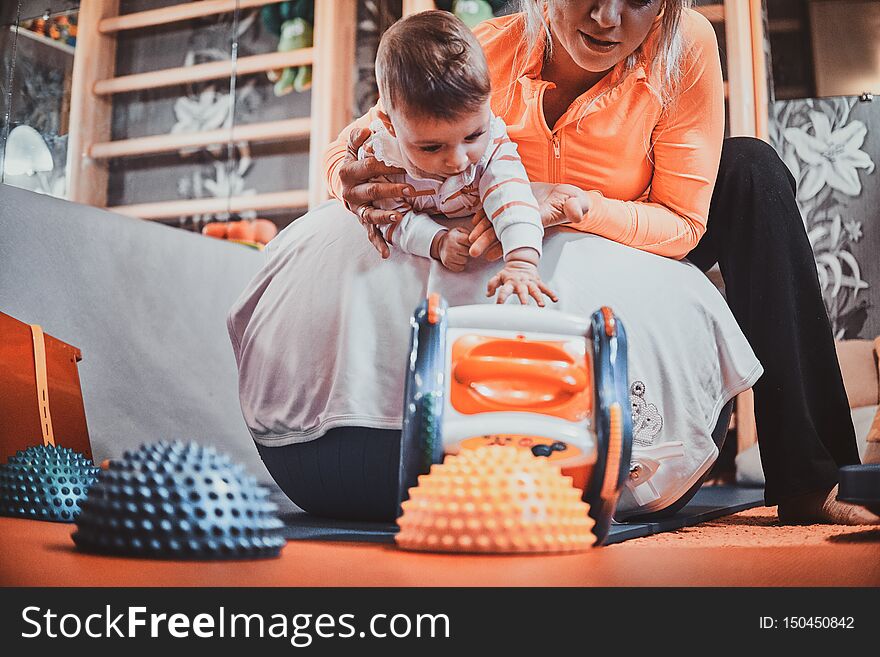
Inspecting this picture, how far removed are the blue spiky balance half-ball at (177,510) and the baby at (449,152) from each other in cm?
19

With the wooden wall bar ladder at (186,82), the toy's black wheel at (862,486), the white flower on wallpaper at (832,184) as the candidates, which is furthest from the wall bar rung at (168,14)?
the toy's black wheel at (862,486)

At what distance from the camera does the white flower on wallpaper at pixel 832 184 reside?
688 mm

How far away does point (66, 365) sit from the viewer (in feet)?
2.16

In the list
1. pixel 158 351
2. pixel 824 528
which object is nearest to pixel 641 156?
pixel 824 528

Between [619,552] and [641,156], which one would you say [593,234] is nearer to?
[641,156]

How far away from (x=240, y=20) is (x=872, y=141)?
1.77ft

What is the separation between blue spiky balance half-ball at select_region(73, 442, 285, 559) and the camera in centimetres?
42

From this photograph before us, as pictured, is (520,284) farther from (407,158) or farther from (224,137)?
(224,137)

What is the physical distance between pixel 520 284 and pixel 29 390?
0.37 metres

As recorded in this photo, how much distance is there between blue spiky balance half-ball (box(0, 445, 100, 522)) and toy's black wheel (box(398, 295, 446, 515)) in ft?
0.81

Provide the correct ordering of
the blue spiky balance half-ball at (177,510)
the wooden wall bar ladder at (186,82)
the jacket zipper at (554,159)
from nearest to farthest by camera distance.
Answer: the blue spiky balance half-ball at (177,510) → the jacket zipper at (554,159) → the wooden wall bar ladder at (186,82)

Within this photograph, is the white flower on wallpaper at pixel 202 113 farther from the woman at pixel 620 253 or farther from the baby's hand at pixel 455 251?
the baby's hand at pixel 455 251

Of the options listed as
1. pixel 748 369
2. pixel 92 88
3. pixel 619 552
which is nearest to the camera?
pixel 619 552

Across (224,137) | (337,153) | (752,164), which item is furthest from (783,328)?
(224,137)
